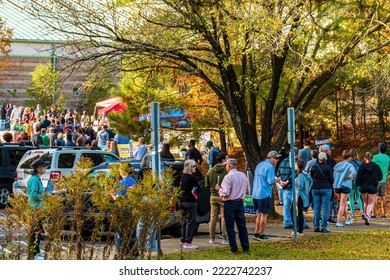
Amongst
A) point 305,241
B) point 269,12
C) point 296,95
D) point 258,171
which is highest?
point 269,12

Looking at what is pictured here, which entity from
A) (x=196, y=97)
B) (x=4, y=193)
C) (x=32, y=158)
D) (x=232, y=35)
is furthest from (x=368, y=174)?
(x=4, y=193)

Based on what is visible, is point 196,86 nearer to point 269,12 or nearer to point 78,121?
point 269,12

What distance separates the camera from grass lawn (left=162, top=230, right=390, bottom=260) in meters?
16.0

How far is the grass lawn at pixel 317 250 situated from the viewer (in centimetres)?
1598

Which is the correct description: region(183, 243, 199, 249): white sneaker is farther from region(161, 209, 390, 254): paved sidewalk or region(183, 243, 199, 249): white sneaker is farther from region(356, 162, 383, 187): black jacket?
region(356, 162, 383, 187): black jacket

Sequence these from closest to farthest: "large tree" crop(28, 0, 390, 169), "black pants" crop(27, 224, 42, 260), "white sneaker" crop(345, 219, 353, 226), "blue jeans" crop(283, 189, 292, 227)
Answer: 1. "black pants" crop(27, 224, 42, 260)
2. "large tree" crop(28, 0, 390, 169)
3. "blue jeans" crop(283, 189, 292, 227)
4. "white sneaker" crop(345, 219, 353, 226)

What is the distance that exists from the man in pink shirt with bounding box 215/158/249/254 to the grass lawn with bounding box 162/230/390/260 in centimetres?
33

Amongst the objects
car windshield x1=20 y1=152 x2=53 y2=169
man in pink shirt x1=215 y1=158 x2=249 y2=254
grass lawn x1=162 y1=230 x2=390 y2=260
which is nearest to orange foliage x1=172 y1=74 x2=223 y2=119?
car windshield x1=20 y1=152 x2=53 y2=169

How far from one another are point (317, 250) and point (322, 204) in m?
3.23

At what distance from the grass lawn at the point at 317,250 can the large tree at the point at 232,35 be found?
143 inches

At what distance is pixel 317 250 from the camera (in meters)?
17.0

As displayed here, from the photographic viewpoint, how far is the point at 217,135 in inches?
1420

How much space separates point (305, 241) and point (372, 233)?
6.53ft

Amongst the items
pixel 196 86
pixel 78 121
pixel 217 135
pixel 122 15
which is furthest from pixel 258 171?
pixel 78 121
